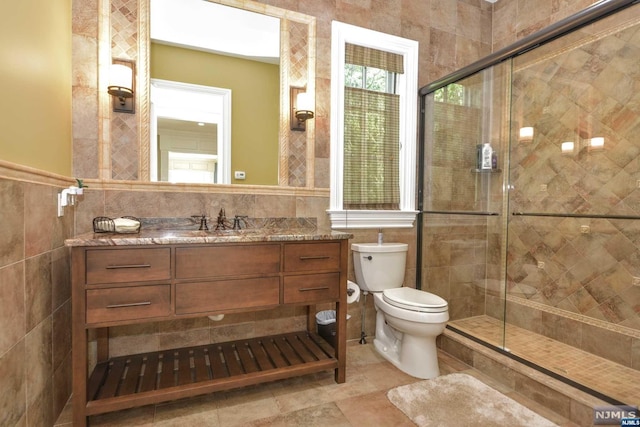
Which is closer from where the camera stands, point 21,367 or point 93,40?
point 21,367

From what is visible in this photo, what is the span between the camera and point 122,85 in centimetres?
A: 188

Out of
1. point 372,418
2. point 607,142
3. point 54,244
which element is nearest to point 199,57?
point 54,244

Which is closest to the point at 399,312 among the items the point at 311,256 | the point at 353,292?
the point at 353,292

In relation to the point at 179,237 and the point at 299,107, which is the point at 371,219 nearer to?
the point at 299,107

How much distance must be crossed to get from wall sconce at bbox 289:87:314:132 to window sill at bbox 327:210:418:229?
2.28 ft

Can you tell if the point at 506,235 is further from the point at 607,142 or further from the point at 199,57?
the point at 199,57

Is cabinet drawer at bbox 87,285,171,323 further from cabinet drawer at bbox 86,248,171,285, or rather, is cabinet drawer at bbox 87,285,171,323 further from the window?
the window

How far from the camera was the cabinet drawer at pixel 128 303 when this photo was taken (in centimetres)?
144

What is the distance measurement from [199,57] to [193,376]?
6.31 ft

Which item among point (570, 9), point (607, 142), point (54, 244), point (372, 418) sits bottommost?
point (372, 418)

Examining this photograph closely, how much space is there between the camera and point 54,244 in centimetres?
159

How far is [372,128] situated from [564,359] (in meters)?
2.09

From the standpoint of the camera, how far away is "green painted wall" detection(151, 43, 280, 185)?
2.13 metres

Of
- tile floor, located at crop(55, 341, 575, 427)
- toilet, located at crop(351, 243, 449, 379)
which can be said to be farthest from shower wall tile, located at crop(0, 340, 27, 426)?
toilet, located at crop(351, 243, 449, 379)
